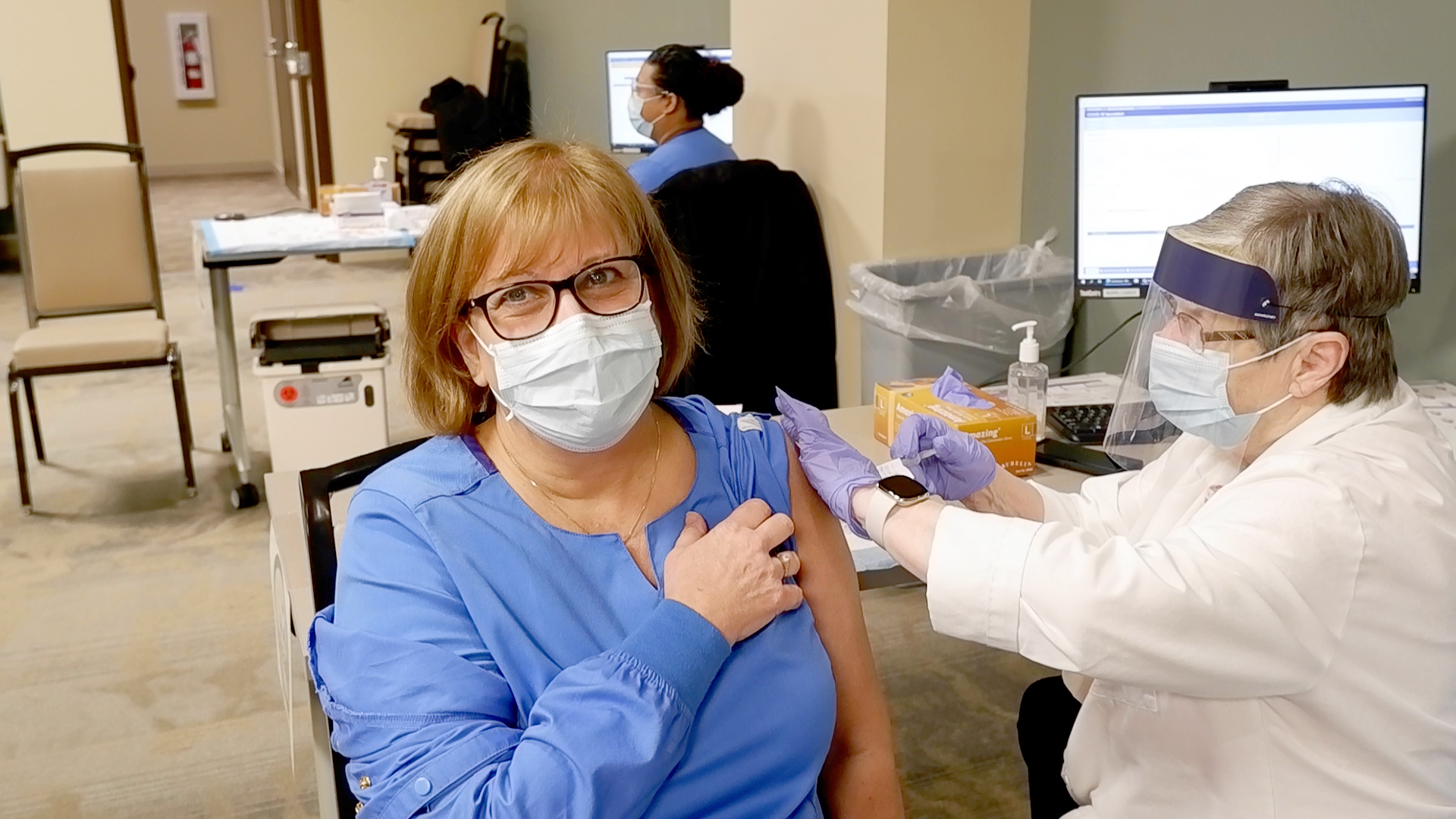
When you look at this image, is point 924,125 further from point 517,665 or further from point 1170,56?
point 517,665

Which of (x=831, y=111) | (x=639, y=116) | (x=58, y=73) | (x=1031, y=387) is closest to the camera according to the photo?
(x=1031, y=387)

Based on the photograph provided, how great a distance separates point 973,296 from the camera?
2.59 metres

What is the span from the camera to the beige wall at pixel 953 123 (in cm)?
273

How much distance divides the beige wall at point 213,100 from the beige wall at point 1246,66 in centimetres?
915

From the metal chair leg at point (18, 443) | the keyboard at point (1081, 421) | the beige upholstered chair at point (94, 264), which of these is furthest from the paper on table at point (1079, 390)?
the metal chair leg at point (18, 443)

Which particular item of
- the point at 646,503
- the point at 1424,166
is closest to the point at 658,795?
the point at 646,503

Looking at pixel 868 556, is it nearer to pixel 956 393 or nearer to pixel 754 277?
pixel 956 393

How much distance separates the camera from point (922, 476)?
1.55 m

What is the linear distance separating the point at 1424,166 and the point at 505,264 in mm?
1589

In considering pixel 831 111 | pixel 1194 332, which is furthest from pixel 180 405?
pixel 1194 332

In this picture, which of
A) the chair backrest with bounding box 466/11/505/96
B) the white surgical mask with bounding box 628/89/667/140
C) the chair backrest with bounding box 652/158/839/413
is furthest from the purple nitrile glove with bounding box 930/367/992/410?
the chair backrest with bounding box 466/11/505/96

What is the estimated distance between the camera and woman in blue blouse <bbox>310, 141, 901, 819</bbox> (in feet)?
3.42

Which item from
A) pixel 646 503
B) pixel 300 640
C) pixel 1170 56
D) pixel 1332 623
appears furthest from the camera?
pixel 1170 56

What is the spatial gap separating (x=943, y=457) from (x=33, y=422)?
331 centimetres
